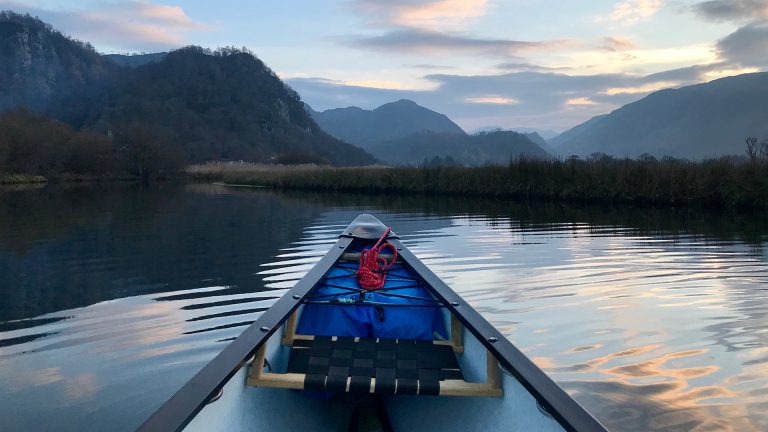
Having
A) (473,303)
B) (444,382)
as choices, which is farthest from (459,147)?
(444,382)

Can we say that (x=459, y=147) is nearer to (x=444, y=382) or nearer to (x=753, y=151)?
(x=753, y=151)

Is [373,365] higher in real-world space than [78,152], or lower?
lower

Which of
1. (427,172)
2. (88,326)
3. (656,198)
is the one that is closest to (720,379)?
(88,326)

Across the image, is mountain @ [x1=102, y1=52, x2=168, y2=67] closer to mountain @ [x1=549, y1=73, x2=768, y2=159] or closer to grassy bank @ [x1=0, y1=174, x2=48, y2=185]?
mountain @ [x1=549, y1=73, x2=768, y2=159]

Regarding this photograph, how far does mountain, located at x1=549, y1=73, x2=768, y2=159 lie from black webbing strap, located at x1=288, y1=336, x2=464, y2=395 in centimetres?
11426

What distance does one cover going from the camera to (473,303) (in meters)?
6.48

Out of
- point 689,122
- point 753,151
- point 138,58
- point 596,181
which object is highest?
point 138,58

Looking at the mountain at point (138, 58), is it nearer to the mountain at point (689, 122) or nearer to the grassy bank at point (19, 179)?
the mountain at point (689, 122)

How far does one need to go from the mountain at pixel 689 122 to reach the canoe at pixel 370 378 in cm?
11380

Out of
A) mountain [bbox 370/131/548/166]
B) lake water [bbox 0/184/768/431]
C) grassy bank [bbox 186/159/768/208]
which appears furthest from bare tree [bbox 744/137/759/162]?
mountain [bbox 370/131/548/166]

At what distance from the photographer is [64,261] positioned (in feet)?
30.7

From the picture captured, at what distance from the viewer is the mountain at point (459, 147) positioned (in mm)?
128125

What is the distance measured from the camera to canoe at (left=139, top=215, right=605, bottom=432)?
88.2 inches

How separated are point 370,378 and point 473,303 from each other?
3.92 m
